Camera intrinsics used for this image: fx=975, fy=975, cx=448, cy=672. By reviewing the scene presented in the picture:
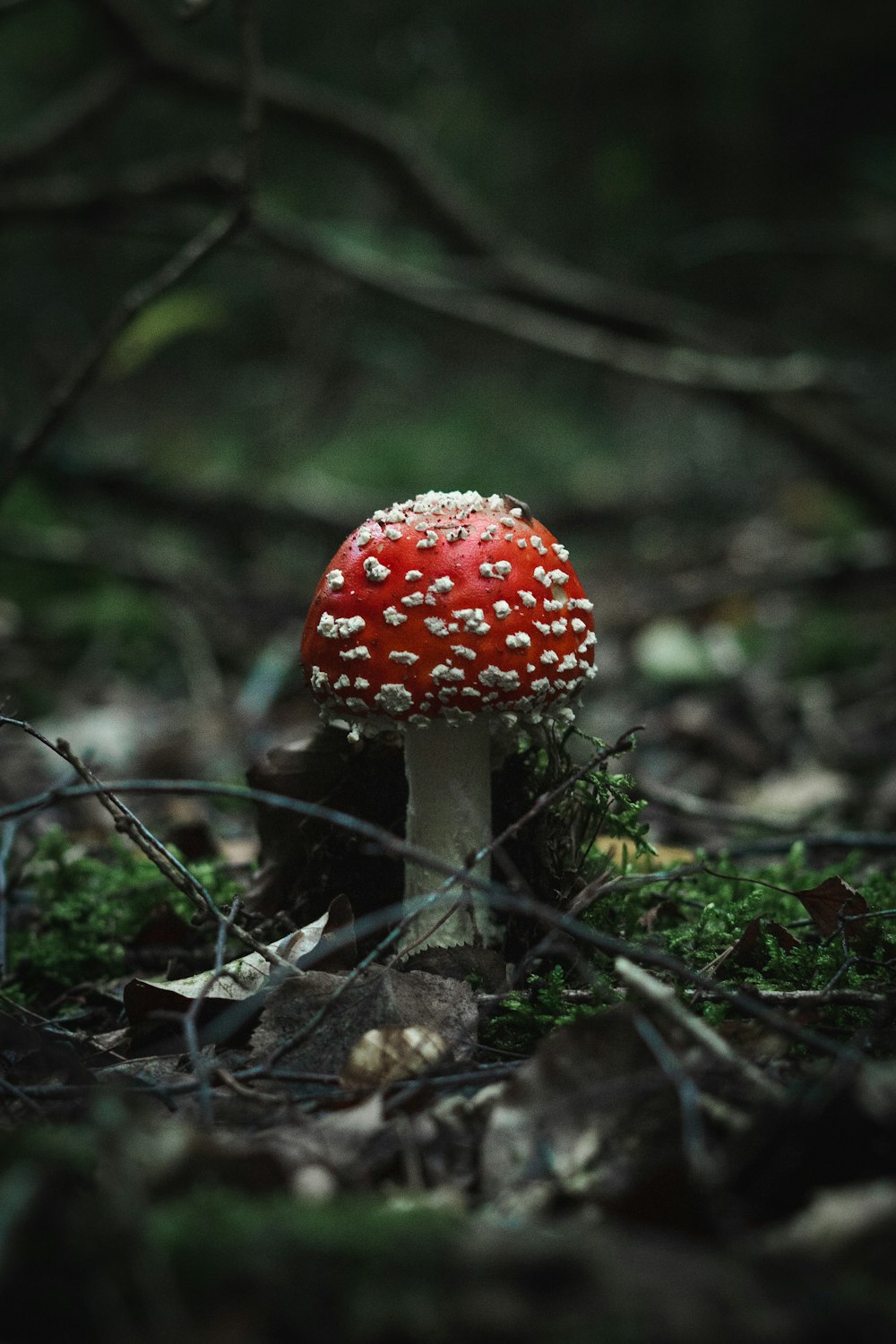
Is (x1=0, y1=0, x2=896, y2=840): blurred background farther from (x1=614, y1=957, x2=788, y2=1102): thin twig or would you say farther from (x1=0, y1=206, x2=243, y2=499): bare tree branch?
(x1=614, y1=957, x2=788, y2=1102): thin twig

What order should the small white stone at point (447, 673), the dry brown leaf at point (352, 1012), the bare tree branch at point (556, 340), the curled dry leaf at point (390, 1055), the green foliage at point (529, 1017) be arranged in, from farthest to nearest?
the bare tree branch at point (556, 340)
the small white stone at point (447, 673)
the green foliage at point (529, 1017)
the dry brown leaf at point (352, 1012)
the curled dry leaf at point (390, 1055)

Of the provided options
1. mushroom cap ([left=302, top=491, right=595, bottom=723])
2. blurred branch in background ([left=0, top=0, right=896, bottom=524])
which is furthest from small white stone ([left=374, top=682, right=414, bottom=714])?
blurred branch in background ([left=0, top=0, right=896, bottom=524])

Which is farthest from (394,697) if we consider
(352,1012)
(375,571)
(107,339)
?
(107,339)

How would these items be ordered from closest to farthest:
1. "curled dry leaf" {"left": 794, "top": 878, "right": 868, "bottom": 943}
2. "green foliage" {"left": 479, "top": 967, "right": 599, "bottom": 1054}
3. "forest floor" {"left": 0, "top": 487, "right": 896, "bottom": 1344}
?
"forest floor" {"left": 0, "top": 487, "right": 896, "bottom": 1344} → "green foliage" {"left": 479, "top": 967, "right": 599, "bottom": 1054} → "curled dry leaf" {"left": 794, "top": 878, "right": 868, "bottom": 943}

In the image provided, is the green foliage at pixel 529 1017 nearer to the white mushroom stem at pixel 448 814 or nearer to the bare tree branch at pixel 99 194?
the white mushroom stem at pixel 448 814

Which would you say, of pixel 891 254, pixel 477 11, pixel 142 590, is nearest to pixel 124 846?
pixel 142 590

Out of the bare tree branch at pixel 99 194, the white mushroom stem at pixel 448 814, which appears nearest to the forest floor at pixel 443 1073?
the white mushroom stem at pixel 448 814

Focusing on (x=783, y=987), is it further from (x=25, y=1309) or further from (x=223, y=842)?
(x=223, y=842)
